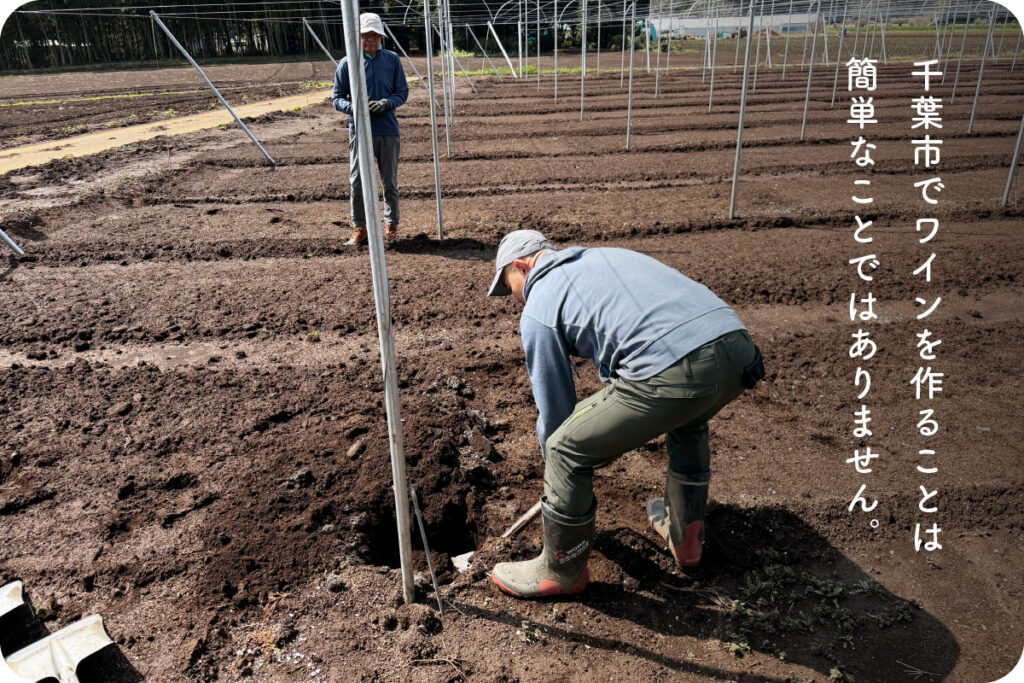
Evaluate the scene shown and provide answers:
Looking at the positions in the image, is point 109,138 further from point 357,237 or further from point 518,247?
point 518,247

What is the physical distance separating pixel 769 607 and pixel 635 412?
0.98m

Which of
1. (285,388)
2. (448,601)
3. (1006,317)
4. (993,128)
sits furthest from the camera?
(993,128)

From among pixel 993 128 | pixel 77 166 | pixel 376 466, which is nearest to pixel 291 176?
pixel 77 166

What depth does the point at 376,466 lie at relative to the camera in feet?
9.91

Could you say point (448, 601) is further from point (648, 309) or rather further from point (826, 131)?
point (826, 131)

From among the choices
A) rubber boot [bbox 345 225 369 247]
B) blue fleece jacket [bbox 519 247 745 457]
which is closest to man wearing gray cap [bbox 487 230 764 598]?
blue fleece jacket [bbox 519 247 745 457]

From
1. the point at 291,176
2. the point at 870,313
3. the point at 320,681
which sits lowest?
the point at 320,681

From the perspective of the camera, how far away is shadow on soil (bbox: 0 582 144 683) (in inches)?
83.9

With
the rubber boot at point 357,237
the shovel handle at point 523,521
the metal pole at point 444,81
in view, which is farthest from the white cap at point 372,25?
the shovel handle at point 523,521

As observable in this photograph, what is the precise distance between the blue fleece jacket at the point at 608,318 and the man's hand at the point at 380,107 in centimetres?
379

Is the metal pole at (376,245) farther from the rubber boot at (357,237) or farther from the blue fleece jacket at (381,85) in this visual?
the rubber boot at (357,237)

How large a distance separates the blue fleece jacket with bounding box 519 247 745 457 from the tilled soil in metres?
0.89

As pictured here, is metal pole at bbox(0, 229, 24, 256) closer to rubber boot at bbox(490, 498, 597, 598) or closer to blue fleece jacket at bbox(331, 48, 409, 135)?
blue fleece jacket at bbox(331, 48, 409, 135)

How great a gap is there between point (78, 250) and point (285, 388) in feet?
12.5
